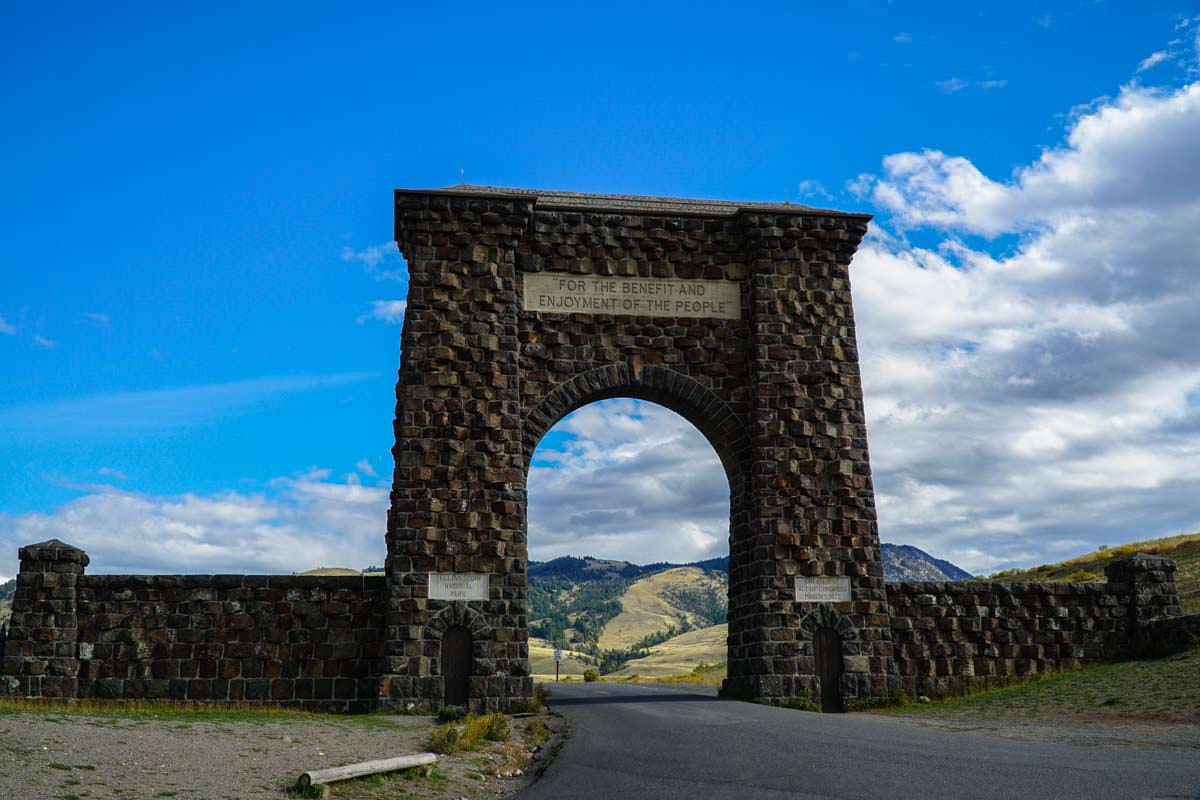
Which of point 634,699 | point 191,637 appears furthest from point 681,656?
point 191,637

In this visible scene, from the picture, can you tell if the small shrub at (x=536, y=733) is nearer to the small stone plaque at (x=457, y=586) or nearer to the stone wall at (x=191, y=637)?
the small stone plaque at (x=457, y=586)

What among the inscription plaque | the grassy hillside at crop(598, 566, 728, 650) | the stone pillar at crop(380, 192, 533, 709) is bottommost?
the grassy hillside at crop(598, 566, 728, 650)

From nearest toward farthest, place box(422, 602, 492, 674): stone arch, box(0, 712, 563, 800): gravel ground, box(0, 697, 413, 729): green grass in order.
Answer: box(0, 712, 563, 800): gravel ground
box(0, 697, 413, 729): green grass
box(422, 602, 492, 674): stone arch

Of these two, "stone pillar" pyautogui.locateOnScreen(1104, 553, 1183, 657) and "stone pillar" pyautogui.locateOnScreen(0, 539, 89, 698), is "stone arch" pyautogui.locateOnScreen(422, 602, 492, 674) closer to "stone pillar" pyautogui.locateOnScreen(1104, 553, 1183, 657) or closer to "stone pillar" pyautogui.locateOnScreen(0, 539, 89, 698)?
"stone pillar" pyautogui.locateOnScreen(0, 539, 89, 698)

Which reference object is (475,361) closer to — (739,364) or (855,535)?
(739,364)

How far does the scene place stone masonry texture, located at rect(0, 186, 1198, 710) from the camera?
19891mm

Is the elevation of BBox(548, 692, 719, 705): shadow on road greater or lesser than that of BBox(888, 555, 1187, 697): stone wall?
lesser

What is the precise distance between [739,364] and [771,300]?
1.54 m

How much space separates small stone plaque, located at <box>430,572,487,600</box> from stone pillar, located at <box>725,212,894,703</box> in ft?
18.5

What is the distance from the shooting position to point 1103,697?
18.3 m

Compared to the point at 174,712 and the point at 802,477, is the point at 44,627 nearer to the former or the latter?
the point at 174,712

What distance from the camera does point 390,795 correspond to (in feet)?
34.3

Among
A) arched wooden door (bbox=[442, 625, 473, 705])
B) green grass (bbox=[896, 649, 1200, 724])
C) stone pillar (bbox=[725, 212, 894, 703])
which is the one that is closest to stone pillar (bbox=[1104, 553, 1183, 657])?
green grass (bbox=[896, 649, 1200, 724])

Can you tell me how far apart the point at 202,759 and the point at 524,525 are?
34.2ft
